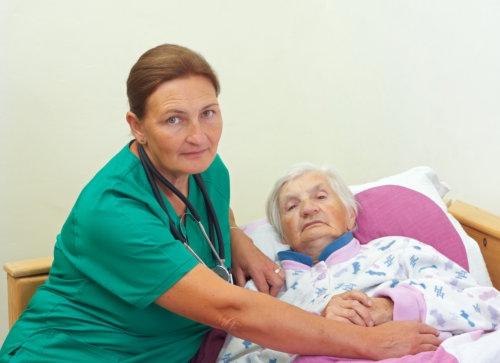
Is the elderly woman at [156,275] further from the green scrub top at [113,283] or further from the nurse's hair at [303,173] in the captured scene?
the nurse's hair at [303,173]

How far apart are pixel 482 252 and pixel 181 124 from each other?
3.63 ft

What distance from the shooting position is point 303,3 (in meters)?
3.15

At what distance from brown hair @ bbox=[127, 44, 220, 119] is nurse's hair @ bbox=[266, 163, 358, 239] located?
61 cm

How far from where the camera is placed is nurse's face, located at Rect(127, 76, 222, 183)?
1603 mm

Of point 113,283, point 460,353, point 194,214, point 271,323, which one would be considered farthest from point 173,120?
point 460,353

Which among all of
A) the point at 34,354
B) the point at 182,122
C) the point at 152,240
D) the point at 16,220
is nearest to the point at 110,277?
the point at 152,240

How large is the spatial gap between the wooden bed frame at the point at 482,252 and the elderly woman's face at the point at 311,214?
40 centimetres

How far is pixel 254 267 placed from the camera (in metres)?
2.01

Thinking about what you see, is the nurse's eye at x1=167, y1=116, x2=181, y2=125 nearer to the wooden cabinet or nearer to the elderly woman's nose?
the elderly woman's nose

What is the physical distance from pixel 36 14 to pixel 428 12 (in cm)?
144

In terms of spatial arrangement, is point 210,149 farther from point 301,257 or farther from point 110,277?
point 301,257

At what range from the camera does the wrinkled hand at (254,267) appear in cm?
200

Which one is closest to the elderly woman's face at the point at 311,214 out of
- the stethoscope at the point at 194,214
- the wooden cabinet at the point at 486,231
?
the stethoscope at the point at 194,214

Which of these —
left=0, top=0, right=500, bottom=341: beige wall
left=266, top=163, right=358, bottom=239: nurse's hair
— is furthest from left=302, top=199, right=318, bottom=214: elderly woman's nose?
left=0, top=0, right=500, bottom=341: beige wall
